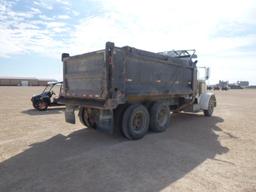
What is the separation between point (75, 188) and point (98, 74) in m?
3.41

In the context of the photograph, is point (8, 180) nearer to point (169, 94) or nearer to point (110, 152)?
point (110, 152)

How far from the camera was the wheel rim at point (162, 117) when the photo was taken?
8.13 meters

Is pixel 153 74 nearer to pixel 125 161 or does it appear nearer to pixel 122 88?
pixel 122 88

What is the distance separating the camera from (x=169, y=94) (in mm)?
8297

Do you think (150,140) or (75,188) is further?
(150,140)

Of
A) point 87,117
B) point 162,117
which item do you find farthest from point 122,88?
point 162,117

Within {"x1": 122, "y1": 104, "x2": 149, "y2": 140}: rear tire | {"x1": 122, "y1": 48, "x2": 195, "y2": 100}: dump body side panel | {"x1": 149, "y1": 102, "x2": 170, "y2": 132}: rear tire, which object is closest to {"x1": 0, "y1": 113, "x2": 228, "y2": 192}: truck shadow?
{"x1": 122, "y1": 104, "x2": 149, "y2": 140}: rear tire

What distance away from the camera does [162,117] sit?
27.2ft

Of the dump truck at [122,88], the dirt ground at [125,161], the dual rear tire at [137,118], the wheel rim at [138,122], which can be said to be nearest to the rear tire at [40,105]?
the dirt ground at [125,161]

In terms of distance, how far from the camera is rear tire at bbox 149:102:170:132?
25.3 ft

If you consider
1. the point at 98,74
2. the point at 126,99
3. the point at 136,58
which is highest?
the point at 136,58

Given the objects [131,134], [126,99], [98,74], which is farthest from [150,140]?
[98,74]

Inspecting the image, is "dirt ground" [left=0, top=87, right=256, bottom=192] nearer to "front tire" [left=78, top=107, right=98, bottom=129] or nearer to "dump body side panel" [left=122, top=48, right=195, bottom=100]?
"front tire" [left=78, top=107, right=98, bottom=129]

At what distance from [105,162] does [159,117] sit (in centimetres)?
367
